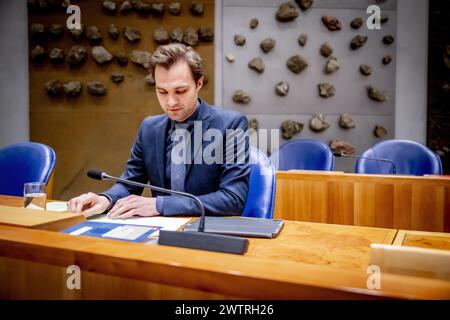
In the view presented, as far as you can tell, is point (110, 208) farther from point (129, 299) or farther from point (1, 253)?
point (129, 299)

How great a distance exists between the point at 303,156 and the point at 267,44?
139cm

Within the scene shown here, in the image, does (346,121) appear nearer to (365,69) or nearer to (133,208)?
(365,69)

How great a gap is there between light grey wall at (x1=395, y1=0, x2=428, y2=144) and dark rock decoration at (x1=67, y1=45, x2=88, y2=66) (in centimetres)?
330

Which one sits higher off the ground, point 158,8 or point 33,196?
point 158,8

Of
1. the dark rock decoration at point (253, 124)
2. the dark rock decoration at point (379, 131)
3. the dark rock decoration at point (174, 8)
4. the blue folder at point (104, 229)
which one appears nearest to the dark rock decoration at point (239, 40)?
the dark rock decoration at point (174, 8)

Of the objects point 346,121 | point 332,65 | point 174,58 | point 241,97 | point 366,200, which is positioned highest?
point 332,65

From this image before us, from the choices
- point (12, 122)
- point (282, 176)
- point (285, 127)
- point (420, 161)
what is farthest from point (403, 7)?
point (12, 122)

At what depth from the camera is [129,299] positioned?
0.76 meters

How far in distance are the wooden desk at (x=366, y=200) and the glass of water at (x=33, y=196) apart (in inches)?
60.7

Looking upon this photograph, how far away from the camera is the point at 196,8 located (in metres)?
4.30

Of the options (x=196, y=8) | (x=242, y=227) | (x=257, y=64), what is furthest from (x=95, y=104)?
(x=242, y=227)

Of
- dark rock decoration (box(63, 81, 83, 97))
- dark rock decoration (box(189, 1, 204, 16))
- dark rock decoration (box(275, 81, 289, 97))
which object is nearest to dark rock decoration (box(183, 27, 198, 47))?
dark rock decoration (box(189, 1, 204, 16))

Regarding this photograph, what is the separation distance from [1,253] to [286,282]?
614mm

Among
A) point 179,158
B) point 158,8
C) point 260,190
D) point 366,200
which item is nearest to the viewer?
point 260,190
